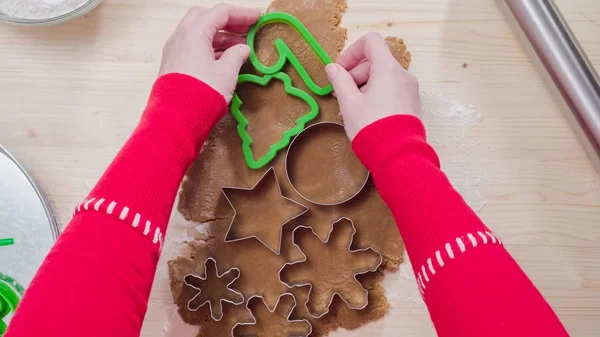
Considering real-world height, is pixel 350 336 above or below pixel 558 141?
below

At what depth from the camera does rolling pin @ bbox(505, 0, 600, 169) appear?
69cm

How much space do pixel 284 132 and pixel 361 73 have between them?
13 cm

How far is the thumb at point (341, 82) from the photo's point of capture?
63 centimetres

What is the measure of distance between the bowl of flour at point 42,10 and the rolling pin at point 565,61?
1.99 feet

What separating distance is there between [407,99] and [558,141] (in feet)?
0.80

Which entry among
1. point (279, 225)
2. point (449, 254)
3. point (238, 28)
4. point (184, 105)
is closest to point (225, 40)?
point (238, 28)

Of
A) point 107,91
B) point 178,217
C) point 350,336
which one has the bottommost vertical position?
point 350,336

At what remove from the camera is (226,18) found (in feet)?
2.13

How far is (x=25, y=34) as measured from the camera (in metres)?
0.71

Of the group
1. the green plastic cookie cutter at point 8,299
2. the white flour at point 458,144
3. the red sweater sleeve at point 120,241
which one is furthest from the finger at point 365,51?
the green plastic cookie cutter at point 8,299

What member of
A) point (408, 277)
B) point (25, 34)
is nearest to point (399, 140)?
point (408, 277)

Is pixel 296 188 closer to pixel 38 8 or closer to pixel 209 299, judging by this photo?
pixel 209 299

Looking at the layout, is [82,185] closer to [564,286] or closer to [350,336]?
[350,336]

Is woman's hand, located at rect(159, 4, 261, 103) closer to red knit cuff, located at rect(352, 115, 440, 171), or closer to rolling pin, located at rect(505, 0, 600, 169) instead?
red knit cuff, located at rect(352, 115, 440, 171)
